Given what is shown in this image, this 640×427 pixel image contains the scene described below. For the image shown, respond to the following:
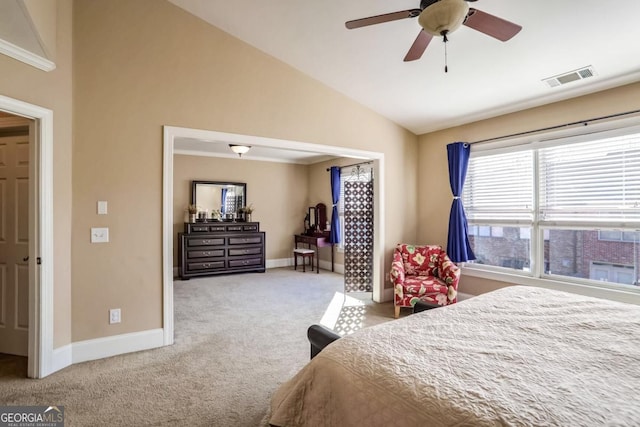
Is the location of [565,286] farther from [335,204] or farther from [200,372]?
[335,204]

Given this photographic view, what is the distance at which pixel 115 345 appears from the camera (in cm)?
294

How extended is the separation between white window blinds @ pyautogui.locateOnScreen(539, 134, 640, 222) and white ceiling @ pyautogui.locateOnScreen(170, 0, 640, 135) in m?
0.62

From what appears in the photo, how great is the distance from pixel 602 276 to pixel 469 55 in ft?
8.91

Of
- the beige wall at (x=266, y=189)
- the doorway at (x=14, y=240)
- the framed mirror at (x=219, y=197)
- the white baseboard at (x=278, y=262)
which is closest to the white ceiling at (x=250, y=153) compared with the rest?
the beige wall at (x=266, y=189)

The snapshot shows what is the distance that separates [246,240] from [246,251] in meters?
0.23

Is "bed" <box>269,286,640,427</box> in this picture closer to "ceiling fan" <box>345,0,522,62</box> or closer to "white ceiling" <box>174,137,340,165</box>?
"ceiling fan" <box>345,0,522,62</box>

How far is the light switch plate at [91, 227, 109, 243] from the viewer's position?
2.87 meters

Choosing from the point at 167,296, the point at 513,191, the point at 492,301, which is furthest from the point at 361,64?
the point at 167,296

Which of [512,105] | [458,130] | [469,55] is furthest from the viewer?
[458,130]

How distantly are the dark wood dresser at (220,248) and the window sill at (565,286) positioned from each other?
4.09 m

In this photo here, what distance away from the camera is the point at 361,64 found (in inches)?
141

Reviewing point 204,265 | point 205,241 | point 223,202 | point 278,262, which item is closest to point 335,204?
point 278,262

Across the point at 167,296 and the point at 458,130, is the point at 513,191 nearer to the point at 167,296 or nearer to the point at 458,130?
the point at 458,130

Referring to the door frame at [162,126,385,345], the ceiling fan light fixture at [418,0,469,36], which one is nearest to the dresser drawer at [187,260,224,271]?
the door frame at [162,126,385,345]
